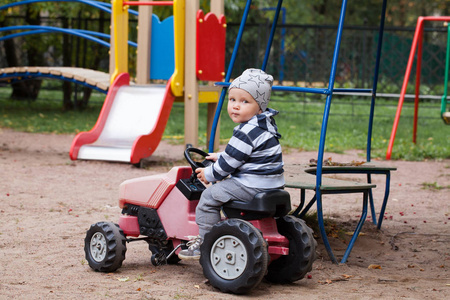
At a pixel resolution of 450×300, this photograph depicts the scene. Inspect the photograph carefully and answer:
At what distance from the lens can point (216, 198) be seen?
3.38 m

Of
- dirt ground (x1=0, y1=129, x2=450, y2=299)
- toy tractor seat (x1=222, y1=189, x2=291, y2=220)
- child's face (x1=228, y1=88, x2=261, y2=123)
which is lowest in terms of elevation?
dirt ground (x1=0, y1=129, x2=450, y2=299)

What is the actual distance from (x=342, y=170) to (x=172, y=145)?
595cm

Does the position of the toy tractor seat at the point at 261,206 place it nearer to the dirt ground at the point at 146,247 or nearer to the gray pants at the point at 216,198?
the gray pants at the point at 216,198

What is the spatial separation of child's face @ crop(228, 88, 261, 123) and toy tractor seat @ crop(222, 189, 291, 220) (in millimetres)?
424

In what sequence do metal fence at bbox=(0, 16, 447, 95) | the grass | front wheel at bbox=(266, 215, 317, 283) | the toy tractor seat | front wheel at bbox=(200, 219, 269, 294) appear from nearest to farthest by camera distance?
front wheel at bbox=(200, 219, 269, 294) < the toy tractor seat < front wheel at bbox=(266, 215, 317, 283) < the grass < metal fence at bbox=(0, 16, 447, 95)

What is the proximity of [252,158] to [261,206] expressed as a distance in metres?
0.26

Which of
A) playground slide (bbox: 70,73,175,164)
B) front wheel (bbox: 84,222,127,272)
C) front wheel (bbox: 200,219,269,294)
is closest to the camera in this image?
front wheel (bbox: 200,219,269,294)

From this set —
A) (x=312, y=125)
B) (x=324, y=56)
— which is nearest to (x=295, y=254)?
(x=312, y=125)

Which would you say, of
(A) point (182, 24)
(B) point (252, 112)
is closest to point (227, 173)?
(B) point (252, 112)

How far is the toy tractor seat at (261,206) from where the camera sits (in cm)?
331

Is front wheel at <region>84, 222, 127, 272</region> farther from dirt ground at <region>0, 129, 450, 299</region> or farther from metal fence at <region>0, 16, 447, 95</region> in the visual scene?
metal fence at <region>0, 16, 447, 95</region>

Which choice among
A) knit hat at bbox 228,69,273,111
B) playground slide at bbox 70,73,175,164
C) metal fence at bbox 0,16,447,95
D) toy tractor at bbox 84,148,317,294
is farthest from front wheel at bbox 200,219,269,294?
metal fence at bbox 0,16,447,95

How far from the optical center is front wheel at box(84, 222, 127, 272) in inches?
142

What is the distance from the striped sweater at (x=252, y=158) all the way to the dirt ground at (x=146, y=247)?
A: 0.58 meters
